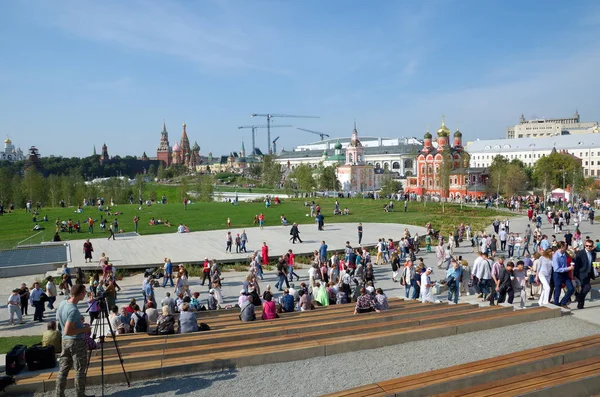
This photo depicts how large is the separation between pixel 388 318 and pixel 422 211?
125ft

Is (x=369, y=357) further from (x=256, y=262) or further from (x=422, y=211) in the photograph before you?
(x=422, y=211)

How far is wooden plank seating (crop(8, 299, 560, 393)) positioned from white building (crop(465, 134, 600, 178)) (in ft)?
337

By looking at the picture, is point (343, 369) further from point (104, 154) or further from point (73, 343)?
point (104, 154)

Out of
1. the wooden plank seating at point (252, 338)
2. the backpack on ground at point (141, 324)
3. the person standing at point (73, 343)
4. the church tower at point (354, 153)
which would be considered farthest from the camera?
the church tower at point (354, 153)

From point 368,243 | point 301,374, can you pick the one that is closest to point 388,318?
point 301,374

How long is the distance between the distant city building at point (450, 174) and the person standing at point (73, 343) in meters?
70.4

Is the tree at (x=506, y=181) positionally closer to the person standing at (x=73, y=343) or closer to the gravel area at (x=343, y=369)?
the gravel area at (x=343, y=369)

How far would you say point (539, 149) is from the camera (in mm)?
109938

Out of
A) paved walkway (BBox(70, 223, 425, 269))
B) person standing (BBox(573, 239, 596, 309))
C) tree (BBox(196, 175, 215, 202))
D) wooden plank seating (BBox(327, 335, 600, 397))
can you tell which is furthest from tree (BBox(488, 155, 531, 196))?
wooden plank seating (BBox(327, 335, 600, 397))

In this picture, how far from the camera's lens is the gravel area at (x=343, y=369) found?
6133mm

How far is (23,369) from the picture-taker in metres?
7.29

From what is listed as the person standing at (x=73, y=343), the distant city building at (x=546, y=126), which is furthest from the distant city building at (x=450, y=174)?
the distant city building at (x=546, y=126)

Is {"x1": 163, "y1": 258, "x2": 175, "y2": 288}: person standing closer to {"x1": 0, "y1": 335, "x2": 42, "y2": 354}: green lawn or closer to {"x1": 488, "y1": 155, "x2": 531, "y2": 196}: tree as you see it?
{"x1": 0, "y1": 335, "x2": 42, "y2": 354}: green lawn

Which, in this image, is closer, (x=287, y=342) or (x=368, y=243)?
(x=287, y=342)
